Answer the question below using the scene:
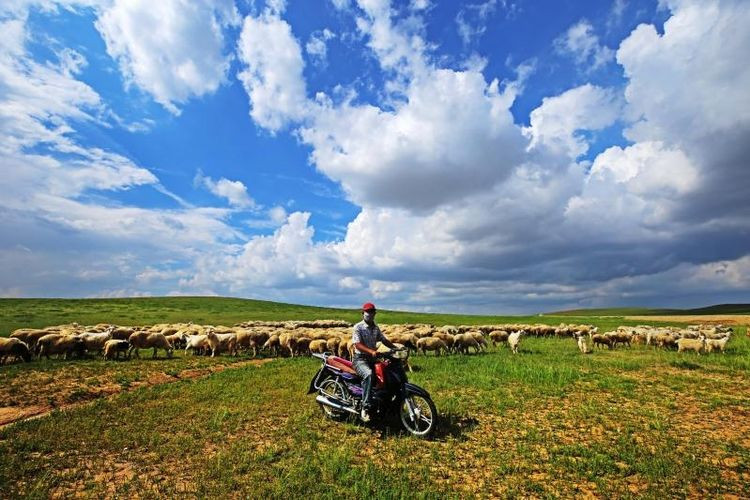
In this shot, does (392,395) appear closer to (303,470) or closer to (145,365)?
Result: (303,470)

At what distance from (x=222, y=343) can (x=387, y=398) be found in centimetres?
1803

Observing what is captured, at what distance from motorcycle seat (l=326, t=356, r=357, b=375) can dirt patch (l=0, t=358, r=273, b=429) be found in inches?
293

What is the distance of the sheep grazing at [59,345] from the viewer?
64.7 feet

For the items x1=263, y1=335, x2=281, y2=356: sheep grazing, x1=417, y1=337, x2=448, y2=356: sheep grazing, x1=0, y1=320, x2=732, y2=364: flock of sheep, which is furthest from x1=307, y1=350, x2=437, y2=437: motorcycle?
x1=263, y1=335, x2=281, y2=356: sheep grazing

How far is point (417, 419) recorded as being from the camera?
9.02 m

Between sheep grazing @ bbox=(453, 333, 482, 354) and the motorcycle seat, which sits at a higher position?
the motorcycle seat

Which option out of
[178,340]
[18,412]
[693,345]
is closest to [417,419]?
[18,412]

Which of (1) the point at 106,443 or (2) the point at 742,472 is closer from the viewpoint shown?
(2) the point at 742,472

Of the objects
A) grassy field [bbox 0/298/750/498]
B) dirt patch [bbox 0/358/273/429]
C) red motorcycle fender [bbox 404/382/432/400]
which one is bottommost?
dirt patch [bbox 0/358/273/429]

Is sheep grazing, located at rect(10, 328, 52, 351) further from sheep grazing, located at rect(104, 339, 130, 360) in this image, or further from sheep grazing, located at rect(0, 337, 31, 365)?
sheep grazing, located at rect(104, 339, 130, 360)

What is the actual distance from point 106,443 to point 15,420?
391 centimetres

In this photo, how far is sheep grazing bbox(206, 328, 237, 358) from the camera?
2386cm

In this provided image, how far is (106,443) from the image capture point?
828 cm

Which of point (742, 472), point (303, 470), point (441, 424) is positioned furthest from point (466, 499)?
point (742, 472)
